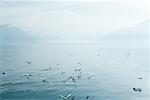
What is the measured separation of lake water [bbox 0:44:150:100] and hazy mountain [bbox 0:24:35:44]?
0.21 ft

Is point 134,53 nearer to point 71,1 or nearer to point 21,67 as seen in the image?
point 71,1

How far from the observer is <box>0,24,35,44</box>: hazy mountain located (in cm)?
297

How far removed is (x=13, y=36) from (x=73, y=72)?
0.64 metres

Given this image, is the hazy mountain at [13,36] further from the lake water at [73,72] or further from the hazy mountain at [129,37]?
the hazy mountain at [129,37]

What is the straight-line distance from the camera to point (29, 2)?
2984 millimetres

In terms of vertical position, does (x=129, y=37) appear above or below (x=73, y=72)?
above

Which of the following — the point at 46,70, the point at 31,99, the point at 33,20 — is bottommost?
the point at 31,99

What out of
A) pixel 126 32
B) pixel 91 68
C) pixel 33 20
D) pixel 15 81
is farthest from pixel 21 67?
pixel 126 32

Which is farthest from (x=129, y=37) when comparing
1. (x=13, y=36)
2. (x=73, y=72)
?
(x=13, y=36)

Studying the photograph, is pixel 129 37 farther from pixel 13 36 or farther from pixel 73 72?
pixel 13 36

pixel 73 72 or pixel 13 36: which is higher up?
pixel 13 36

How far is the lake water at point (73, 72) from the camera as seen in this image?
2.88 meters

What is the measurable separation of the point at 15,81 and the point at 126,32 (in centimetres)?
108

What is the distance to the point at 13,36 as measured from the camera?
3061mm
